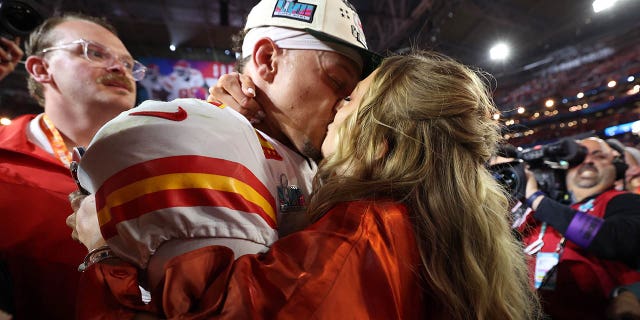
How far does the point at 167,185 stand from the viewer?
804mm

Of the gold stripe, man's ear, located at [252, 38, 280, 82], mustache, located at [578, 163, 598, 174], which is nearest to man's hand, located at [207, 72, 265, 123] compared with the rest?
man's ear, located at [252, 38, 280, 82]

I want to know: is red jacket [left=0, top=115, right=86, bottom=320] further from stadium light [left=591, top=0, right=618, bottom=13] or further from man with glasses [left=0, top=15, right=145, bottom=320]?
stadium light [left=591, top=0, right=618, bottom=13]

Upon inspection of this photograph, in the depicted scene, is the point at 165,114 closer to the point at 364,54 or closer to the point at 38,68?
the point at 364,54

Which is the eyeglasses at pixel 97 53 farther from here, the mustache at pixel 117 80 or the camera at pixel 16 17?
the camera at pixel 16 17

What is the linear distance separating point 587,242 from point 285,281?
257 centimetres

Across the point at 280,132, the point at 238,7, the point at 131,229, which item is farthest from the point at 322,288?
the point at 238,7

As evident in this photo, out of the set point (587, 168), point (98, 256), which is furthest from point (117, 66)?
point (587, 168)

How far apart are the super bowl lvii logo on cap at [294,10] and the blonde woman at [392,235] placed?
0.42 meters

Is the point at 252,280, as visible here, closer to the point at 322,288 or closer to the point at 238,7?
the point at 322,288

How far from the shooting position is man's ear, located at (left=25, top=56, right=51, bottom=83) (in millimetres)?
2267

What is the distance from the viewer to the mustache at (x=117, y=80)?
226 cm

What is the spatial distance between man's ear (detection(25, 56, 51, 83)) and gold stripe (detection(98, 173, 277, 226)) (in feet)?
6.40

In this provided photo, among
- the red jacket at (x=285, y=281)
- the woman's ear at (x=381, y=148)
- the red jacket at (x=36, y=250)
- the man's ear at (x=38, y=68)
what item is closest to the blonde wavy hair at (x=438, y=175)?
the woman's ear at (x=381, y=148)

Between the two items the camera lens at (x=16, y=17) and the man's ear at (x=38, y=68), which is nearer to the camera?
the camera lens at (x=16, y=17)
